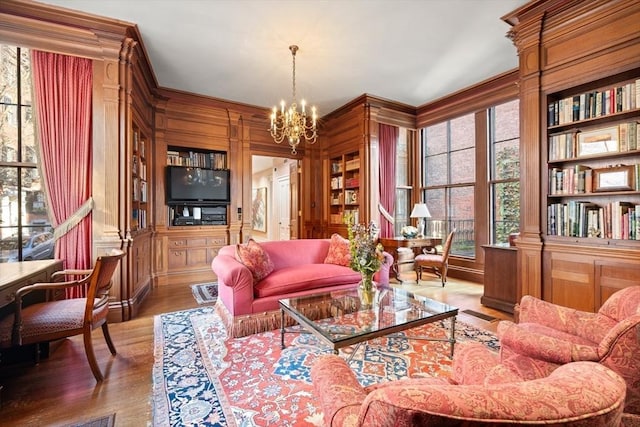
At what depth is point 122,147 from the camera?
316cm

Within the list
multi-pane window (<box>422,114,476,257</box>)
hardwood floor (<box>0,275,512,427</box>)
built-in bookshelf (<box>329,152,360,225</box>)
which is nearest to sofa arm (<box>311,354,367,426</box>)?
hardwood floor (<box>0,275,512,427</box>)

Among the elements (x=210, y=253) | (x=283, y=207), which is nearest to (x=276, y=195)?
(x=283, y=207)

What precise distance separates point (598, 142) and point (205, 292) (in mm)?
4767

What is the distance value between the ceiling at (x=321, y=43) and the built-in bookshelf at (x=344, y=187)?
1324 millimetres

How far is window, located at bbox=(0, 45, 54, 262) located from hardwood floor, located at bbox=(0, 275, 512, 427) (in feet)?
3.99

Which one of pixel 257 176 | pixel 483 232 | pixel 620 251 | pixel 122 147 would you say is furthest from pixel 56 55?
pixel 257 176

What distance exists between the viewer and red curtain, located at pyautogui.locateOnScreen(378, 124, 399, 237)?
18.2 feet

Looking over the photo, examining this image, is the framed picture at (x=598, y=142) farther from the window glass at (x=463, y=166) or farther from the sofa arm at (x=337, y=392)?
the sofa arm at (x=337, y=392)

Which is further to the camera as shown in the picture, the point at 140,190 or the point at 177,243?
the point at 177,243

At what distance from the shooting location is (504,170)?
15.3 ft

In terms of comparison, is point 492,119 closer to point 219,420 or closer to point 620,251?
point 620,251

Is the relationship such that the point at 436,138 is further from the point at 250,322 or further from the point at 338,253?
the point at 250,322

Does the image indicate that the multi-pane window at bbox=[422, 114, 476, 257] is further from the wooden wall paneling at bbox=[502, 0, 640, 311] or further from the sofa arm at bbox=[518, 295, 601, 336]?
the sofa arm at bbox=[518, 295, 601, 336]

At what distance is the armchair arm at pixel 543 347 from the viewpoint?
45.5 inches
